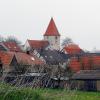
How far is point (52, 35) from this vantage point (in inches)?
3782

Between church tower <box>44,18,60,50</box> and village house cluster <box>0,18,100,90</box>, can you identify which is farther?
church tower <box>44,18,60,50</box>

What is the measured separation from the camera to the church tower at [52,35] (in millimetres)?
96062

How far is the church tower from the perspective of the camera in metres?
96.1

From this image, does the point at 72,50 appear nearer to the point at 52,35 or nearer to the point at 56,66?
the point at 52,35

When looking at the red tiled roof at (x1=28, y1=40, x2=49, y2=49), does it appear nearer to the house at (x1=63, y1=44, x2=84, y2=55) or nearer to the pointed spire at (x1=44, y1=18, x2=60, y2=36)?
the house at (x1=63, y1=44, x2=84, y2=55)

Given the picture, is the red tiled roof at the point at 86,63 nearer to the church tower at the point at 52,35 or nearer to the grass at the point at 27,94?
the church tower at the point at 52,35

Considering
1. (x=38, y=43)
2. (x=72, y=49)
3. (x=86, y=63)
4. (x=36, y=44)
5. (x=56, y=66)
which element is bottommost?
(x=56, y=66)

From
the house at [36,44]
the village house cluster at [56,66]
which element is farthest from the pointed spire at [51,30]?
the village house cluster at [56,66]

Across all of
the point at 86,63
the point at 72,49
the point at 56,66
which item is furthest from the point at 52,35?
the point at 56,66

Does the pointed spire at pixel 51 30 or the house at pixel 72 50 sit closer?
the house at pixel 72 50

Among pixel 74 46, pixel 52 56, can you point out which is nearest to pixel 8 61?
pixel 52 56

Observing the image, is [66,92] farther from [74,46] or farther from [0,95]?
[74,46]

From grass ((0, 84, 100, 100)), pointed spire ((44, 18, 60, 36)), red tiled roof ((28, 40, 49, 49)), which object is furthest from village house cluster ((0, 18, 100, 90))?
grass ((0, 84, 100, 100))

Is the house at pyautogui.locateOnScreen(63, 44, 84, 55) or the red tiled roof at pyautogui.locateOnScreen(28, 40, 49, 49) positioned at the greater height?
the red tiled roof at pyautogui.locateOnScreen(28, 40, 49, 49)
